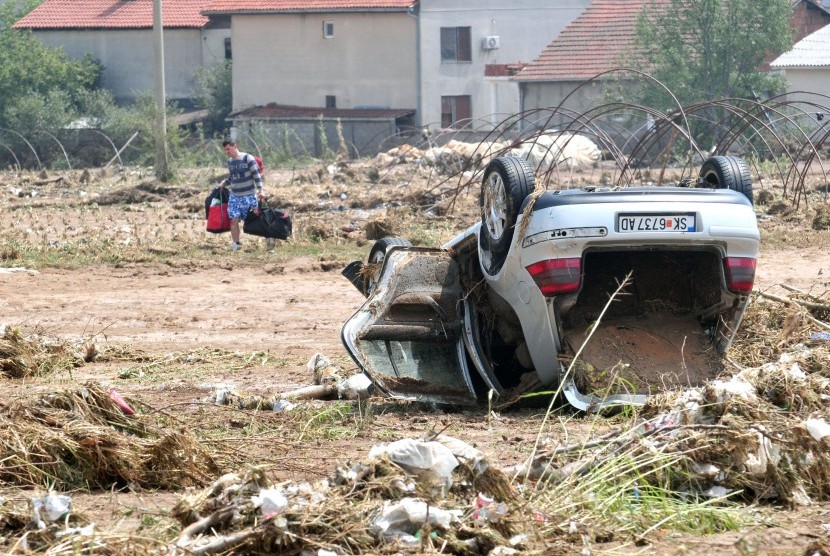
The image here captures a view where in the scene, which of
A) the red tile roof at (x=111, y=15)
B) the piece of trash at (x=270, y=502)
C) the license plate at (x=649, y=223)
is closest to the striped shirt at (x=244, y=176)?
the license plate at (x=649, y=223)

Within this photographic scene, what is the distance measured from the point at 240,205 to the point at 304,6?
3506 cm

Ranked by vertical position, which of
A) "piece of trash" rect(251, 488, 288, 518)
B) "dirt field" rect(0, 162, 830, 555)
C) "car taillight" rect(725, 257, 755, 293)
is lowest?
"dirt field" rect(0, 162, 830, 555)

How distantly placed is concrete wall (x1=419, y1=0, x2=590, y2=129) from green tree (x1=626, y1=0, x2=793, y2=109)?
1046 centimetres

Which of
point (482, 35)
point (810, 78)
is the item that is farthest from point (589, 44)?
point (810, 78)

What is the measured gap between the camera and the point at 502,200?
7.52 m

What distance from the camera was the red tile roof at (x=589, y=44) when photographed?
1724 inches

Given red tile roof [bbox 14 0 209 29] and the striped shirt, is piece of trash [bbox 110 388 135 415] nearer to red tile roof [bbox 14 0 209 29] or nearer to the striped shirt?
the striped shirt

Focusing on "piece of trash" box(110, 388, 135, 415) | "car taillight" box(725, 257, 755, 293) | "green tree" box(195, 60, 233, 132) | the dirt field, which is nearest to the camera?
the dirt field

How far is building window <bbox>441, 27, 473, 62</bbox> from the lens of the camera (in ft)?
163

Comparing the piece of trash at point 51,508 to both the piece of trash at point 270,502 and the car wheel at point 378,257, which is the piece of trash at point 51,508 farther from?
the car wheel at point 378,257

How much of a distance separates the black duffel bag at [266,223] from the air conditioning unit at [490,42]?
34036 mm

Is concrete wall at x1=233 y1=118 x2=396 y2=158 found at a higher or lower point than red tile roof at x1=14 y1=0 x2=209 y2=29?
lower

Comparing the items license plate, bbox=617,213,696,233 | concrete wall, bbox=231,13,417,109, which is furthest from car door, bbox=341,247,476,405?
concrete wall, bbox=231,13,417,109

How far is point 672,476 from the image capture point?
214 inches
